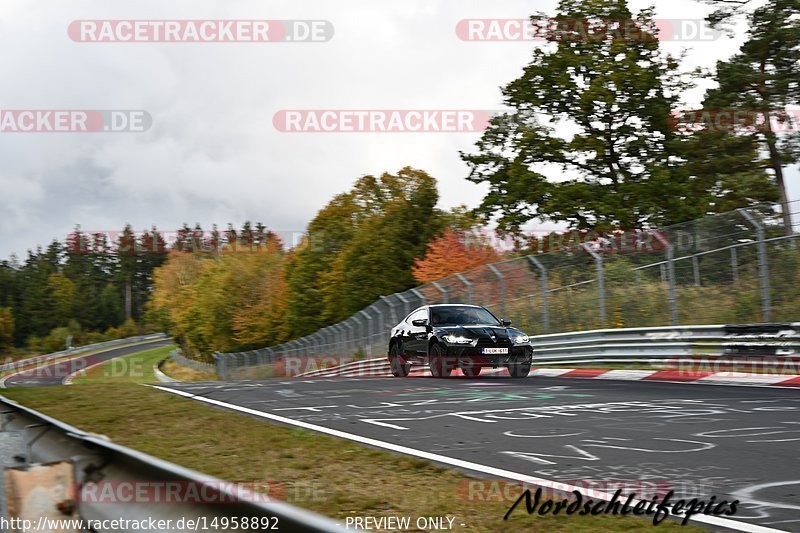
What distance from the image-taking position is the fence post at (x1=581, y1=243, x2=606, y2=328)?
19641mm

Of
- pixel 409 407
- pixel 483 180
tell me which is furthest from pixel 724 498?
pixel 483 180

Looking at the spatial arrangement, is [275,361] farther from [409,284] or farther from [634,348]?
[634,348]

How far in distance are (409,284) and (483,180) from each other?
23.1 metres

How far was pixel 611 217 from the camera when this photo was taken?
3566 centimetres

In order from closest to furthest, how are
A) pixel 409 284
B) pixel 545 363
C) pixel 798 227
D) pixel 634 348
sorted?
pixel 798 227, pixel 634 348, pixel 545 363, pixel 409 284

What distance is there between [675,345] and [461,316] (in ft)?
14.5

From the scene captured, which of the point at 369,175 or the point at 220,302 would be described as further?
the point at 220,302

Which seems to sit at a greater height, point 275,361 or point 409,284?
point 409,284

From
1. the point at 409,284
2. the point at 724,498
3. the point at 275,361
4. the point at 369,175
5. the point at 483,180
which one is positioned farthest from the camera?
the point at 369,175

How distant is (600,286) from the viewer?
65.8ft

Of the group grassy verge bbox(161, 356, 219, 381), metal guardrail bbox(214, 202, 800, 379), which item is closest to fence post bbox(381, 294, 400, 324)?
metal guardrail bbox(214, 202, 800, 379)

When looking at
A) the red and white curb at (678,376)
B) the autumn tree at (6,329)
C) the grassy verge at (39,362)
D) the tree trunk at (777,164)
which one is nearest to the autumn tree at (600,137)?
the tree trunk at (777,164)

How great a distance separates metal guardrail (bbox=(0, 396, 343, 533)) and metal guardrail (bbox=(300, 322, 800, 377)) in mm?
12067

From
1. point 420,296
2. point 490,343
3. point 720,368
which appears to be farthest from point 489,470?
point 420,296
